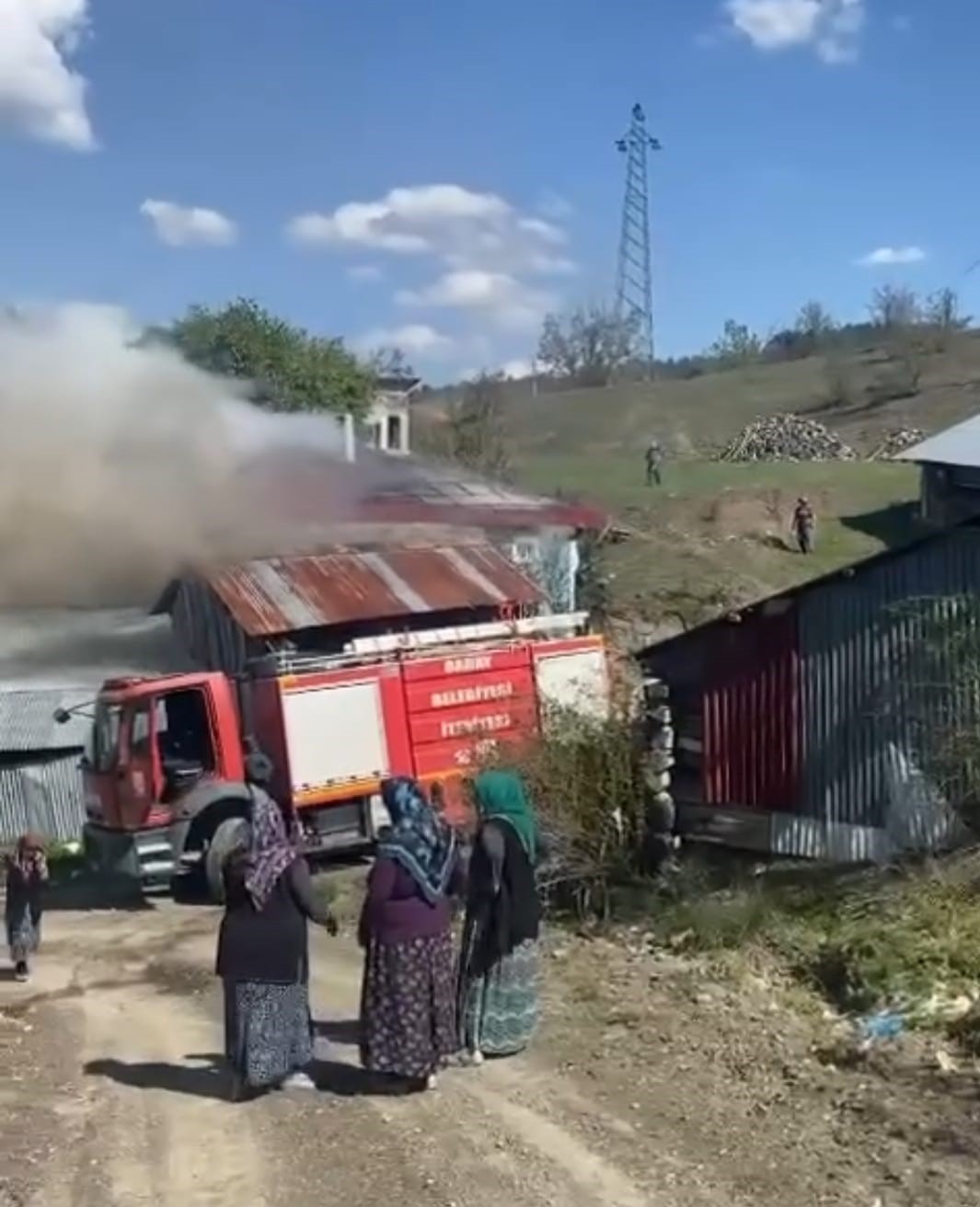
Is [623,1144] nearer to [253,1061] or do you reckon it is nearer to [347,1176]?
[347,1176]

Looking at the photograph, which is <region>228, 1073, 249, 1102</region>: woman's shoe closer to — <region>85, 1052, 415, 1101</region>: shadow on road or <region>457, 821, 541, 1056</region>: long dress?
<region>85, 1052, 415, 1101</region>: shadow on road

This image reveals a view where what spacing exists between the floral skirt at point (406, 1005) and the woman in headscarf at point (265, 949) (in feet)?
1.15

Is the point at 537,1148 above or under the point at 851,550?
under

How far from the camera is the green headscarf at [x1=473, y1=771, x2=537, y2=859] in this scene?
8273mm

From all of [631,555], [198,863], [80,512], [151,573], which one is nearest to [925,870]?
[198,863]

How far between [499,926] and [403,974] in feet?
2.16

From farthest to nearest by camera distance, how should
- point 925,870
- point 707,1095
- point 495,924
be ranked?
1. point 925,870
2. point 495,924
3. point 707,1095

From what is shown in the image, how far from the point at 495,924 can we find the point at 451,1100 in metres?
0.91

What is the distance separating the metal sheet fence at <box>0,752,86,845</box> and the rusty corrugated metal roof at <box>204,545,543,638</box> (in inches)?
199

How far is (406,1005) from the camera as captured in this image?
7816 millimetres

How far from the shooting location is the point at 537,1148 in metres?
7.14

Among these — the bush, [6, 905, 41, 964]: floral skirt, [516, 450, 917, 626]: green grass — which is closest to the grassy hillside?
[516, 450, 917, 626]: green grass

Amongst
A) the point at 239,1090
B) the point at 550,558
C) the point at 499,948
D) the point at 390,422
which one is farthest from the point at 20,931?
the point at 390,422

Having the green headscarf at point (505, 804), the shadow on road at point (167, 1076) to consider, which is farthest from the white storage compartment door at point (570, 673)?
the green headscarf at point (505, 804)
